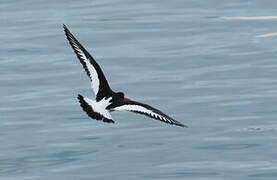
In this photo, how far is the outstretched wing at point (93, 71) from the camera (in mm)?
18125

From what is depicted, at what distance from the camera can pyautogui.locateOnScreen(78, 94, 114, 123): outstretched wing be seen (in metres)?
16.8

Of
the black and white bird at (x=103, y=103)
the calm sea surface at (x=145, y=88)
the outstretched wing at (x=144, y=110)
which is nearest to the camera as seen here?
the outstretched wing at (x=144, y=110)

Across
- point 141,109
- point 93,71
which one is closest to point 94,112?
point 141,109

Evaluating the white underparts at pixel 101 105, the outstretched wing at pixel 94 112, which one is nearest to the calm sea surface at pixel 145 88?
the white underparts at pixel 101 105

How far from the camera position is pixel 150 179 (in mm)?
18984

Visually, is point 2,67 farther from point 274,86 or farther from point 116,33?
point 274,86

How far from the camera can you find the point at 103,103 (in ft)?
58.1

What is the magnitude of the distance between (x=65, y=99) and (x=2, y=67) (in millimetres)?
3113

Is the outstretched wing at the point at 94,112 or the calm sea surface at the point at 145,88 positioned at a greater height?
the outstretched wing at the point at 94,112

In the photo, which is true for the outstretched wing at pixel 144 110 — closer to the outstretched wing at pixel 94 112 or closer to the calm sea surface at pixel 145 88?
the outstretched wing at pixel 94 112

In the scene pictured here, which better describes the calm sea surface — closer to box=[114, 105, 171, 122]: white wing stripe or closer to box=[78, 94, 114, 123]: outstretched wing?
box=[114, 105, 171, 122]: white wing stripe

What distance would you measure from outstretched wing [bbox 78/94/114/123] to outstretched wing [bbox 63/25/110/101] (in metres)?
0.62

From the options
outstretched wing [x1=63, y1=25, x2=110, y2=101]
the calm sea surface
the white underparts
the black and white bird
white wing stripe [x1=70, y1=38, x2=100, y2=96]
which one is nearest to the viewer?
the black and white bird

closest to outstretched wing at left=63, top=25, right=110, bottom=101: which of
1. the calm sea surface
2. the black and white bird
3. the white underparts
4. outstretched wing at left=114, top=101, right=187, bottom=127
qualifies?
the black and white bird
